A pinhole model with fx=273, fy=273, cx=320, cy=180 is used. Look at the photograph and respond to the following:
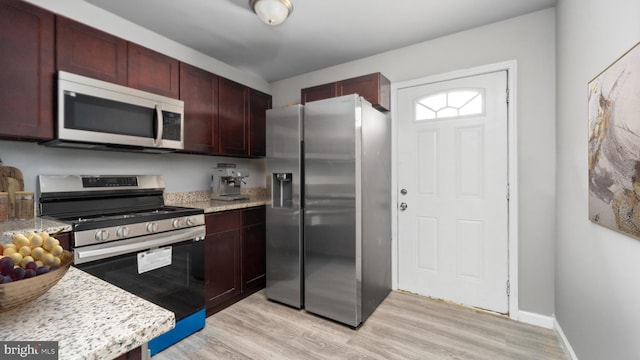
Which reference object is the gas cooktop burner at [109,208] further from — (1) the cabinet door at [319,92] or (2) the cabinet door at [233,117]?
(1) the cabinet door at [319,92]

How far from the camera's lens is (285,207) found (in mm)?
2572

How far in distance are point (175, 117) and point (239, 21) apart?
0.97 m

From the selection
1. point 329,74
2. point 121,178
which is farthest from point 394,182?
point 121,178

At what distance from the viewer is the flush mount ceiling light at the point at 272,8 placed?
1.91 meters

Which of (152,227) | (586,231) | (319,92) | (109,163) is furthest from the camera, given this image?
(319,92)

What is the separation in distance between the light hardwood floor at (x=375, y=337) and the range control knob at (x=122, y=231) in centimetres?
85

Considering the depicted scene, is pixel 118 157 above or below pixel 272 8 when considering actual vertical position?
below

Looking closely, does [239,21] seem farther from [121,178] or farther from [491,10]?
[491,10]

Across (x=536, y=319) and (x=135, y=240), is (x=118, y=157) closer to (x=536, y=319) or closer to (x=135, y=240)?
(x=135, y=240)

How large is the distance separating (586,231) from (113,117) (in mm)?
3116

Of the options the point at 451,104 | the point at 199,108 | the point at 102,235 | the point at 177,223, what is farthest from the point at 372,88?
the point at 102,235

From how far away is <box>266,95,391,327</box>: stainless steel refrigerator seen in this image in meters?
2.23

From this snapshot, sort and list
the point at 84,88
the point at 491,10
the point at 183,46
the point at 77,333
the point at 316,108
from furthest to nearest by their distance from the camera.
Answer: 1. the point at 183,46
2. the point at 316,108
3. the point at 491,10
4. the point at 84,88
5. the point at 77,333

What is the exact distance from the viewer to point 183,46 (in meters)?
2.73
